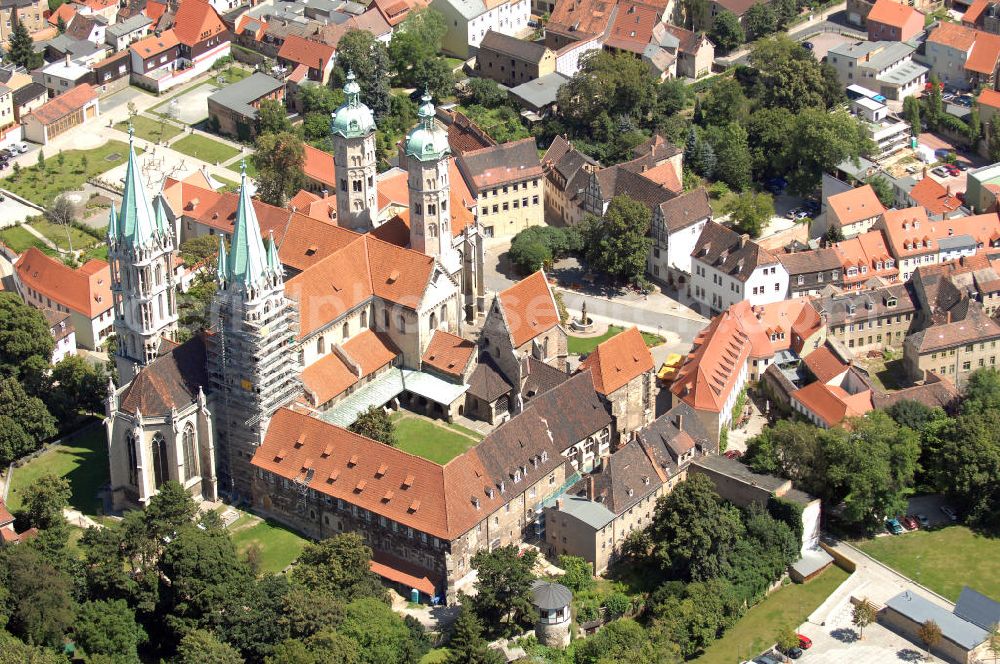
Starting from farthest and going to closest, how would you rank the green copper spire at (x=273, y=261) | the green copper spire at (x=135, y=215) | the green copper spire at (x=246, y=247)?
the green copper spire at (x=135, y=215) < the green copper spire at (x=273, y=261) < the green copper spire at (x=246, y=247)

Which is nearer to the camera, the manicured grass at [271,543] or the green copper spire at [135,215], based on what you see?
the manicured grass at [271,543]

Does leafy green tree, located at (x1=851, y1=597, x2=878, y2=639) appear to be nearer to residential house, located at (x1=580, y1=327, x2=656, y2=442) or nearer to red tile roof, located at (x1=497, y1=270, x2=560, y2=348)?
residential house, located at (x1=580, y1=327, x2=656, y2=442)

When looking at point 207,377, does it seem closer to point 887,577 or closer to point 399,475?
point 399,475

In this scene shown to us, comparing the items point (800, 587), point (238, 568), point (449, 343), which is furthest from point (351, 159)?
point (800, 587)

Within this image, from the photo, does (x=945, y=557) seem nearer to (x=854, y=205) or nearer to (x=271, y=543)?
(x=854, y=205)

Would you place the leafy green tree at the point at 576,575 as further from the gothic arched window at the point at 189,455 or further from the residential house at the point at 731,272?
the residential house at the point at 731,272

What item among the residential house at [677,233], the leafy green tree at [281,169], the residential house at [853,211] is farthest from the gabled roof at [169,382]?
the residential house at [853,211]
